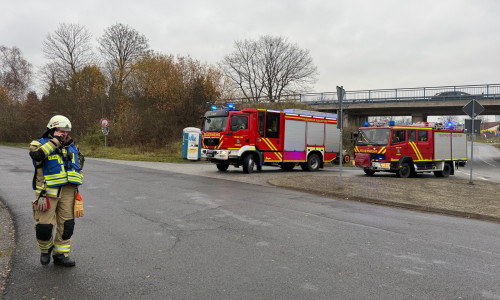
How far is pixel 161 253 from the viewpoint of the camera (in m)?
4.81

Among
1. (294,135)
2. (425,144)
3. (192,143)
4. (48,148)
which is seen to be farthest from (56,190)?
(192,143)

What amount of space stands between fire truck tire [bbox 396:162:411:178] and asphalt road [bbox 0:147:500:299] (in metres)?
8.26

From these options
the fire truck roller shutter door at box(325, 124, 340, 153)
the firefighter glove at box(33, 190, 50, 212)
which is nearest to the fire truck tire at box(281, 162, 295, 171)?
the fire truck roller shutter door at box(325, 124, 340, 153)

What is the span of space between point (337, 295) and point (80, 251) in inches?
130

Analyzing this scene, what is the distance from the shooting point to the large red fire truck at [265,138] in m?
16.2

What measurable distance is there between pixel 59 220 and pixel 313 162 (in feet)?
52.8

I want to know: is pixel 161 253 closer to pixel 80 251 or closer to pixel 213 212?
pixel 80 251

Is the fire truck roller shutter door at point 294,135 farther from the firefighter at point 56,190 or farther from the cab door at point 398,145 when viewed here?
the firefighter at point 56,190

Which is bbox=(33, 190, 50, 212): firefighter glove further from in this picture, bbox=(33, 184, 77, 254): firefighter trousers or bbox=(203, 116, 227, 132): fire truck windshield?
bbox=(203, 116, 227, 132): fire truck windshield

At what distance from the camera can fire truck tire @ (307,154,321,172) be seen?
1909cm

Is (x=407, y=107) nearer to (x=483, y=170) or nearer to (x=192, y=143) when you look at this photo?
(x=483, y=170)

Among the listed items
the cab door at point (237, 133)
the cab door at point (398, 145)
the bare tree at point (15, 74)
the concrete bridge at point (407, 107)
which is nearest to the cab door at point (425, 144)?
the cab door at point (398, 145)

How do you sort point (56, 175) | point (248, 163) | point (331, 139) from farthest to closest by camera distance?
point (331, 139), point (248, 163), point (56, 175)

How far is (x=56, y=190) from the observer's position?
13.8 feet
